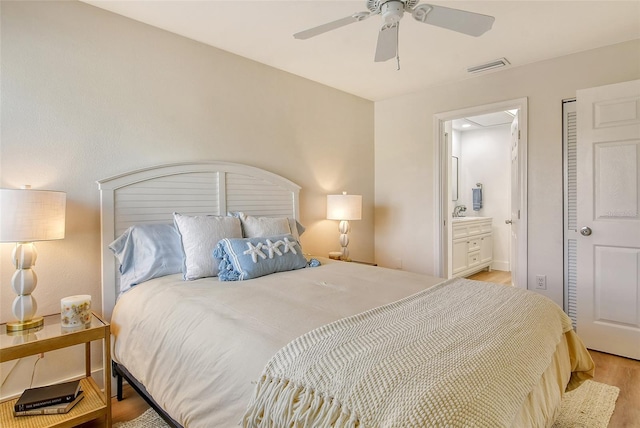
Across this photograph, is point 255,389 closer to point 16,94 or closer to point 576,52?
point 16,94

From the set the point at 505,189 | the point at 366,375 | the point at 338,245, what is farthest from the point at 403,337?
the point at 505,189

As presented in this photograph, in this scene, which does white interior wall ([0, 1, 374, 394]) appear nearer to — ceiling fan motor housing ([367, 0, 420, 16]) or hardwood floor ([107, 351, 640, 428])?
hardwood floor ([107, 351, 640, 428])

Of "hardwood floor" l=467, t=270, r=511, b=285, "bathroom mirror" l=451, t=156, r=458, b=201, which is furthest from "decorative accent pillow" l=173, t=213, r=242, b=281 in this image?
"bathroom mirror" l=451, t=156, r=458, b=201

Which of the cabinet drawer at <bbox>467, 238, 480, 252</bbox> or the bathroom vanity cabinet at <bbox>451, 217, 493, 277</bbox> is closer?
the bathroom vanity cabinet at <bbox>451, 217, 493, 277</bbox>

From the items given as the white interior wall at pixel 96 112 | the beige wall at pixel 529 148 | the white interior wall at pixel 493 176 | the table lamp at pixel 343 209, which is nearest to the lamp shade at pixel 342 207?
the table lamp at pixel 343 209

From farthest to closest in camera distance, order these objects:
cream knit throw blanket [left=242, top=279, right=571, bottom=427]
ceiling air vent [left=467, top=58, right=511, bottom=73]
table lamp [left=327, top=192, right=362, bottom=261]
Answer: table lamp [left=327, top=192, right=362, bottom=261]
ceiling air vent [left=467, top=58, right=511, bottom=73]
cream knit throw blanket [left=242, top=279, right=571, bottom=427]

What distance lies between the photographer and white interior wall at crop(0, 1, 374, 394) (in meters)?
1.96

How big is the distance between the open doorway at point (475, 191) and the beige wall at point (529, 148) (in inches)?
4.6

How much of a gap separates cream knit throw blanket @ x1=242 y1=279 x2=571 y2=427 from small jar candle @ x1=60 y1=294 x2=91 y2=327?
122 centimetres

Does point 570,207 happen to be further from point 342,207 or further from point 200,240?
point 200,240

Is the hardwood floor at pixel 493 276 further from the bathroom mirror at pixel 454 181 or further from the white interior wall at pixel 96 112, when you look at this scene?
the white interior wall at pixel 96 112

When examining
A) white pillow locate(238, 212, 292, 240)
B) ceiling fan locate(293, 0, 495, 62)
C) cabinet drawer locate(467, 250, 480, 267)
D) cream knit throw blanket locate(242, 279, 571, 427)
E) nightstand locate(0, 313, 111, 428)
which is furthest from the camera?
cabinet drawer locate(467, 250, 480, 267)

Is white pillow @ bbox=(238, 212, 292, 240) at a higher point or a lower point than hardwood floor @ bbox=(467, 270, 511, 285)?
higher

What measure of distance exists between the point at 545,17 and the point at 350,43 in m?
1.35
